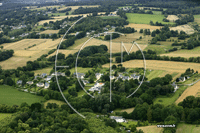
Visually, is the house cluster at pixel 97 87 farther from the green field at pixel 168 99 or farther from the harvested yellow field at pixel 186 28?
the harvested yellow field at pixel 186 28

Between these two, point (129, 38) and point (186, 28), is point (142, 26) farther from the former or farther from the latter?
point (129, 38)

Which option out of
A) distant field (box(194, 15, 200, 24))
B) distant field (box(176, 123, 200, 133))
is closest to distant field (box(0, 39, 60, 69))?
distant field (box(176, 123, 200, 133))

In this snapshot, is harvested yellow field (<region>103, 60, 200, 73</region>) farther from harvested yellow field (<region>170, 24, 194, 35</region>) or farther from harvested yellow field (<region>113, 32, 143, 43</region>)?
harvested yellow field (<region>170, 24, 194, 35</region>)

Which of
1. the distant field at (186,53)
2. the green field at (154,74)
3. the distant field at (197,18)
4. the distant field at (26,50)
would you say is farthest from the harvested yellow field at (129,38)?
the green field at (154,74)

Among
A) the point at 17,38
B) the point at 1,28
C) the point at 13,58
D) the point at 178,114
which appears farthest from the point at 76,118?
the point at 1,28

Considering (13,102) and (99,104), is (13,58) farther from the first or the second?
(99,104)
